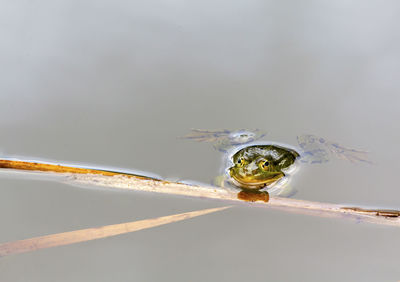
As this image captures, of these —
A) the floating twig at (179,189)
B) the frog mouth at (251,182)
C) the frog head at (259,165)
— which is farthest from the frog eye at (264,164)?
the floating twig at (179,189)

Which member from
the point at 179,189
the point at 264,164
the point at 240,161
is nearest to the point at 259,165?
the point at 264,164

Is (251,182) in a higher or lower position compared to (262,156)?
lower

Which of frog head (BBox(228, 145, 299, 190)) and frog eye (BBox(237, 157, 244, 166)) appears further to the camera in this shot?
frog eye (BBox(237, 157, 244, 166))

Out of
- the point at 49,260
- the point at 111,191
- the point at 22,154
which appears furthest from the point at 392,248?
the point at 22,154

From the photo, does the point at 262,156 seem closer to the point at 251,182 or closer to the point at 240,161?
the point at 240,161

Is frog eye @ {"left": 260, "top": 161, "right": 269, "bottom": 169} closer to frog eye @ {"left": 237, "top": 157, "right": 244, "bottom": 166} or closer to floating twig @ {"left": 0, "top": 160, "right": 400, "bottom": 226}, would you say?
frog eye @ {"left": 237, "top": 157, "right": 244, "bottom": 166}

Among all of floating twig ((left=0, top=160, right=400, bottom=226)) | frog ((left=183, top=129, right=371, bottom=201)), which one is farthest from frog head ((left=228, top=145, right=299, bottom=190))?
floating twig ((left=0, top=160, right=400, bottom=226))

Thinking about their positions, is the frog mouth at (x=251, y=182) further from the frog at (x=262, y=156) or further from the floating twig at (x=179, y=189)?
the floating twig at (x=179, y=189)

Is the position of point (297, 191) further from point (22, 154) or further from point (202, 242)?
point (22, 154)
